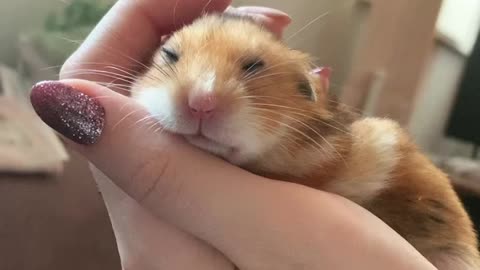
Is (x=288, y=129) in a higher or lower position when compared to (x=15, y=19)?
higher

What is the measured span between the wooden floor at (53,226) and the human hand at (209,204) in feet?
2.36

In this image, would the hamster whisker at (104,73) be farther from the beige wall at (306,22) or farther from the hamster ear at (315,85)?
the beige wall at (306,22)

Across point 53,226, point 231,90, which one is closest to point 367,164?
point 231,90

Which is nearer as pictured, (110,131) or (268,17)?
(110,131)

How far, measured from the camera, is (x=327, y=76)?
33.3 inches

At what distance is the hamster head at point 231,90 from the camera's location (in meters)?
0.61

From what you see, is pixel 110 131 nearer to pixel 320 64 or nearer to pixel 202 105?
pixel 202 105

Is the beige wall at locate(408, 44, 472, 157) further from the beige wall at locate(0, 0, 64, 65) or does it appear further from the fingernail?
the fingernail

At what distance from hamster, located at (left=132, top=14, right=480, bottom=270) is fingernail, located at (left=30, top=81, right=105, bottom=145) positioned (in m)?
0.06

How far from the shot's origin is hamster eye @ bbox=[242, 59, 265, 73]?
67 centimetres

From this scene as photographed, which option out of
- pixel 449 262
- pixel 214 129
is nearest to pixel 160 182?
pixel 214 129

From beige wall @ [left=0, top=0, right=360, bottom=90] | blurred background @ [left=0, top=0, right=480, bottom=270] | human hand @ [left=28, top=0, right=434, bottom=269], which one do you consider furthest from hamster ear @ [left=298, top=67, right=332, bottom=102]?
beige wall @ [left=0, top=0, right=360, bottom=90]

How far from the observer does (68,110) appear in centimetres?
64

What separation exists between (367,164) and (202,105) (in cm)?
25
